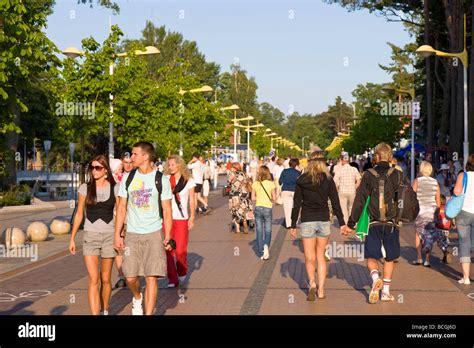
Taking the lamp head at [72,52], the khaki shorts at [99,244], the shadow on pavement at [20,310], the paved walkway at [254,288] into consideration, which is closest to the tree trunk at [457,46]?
the lamp head at [72,52]

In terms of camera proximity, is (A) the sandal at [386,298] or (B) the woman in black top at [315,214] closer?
(A) the sandal at [386,298]

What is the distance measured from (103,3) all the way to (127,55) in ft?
23.7

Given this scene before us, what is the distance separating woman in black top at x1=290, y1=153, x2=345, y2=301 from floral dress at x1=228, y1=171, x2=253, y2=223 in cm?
907

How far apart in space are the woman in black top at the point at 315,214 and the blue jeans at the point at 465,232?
2.20 m

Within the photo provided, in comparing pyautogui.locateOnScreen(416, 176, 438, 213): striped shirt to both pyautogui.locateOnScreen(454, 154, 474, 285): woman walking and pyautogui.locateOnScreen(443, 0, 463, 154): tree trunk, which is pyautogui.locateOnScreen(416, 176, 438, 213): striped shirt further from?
pyautogui.locateOnScreen(443, 0, 463, 154): tree trunk

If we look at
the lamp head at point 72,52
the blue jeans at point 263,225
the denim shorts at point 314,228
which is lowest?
the blue jeans at point 263,225

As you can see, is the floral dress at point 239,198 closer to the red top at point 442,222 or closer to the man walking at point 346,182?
the man walking at point 346,182

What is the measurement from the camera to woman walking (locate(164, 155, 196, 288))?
11133 millimetres

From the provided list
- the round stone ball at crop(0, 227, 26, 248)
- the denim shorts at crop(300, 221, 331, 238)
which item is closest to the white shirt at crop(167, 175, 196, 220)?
the denim shorts at crop(300, 221, 331, 238)

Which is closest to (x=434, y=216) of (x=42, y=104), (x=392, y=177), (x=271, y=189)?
(x=271, y=189)

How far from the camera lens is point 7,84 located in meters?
13.9

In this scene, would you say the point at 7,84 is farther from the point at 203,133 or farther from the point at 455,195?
the point at 203,133

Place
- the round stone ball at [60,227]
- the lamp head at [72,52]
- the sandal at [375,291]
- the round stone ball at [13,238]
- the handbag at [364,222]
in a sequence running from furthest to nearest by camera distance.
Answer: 1. the lamp head at [72,52]
2. the round stone ball at [60,227]
3. the round stone ball at [13,238]
4. the handbag at [364,222]
5. the sandal at [375,291]

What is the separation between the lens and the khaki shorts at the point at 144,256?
7957 mm
